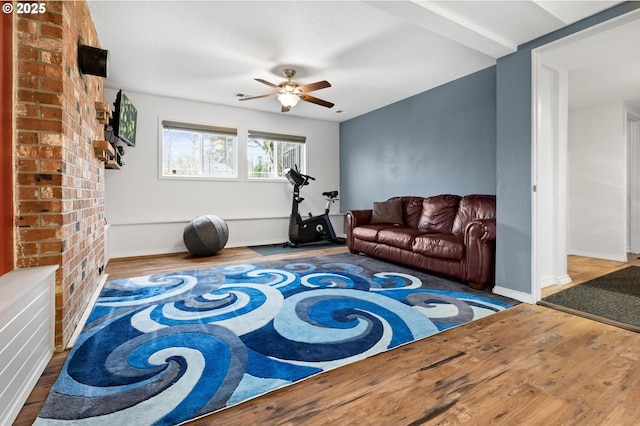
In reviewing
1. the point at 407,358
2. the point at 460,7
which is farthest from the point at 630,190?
the point at 407,358

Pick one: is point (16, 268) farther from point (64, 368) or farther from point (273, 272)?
point (273, 272)

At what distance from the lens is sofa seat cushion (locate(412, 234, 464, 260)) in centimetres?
305

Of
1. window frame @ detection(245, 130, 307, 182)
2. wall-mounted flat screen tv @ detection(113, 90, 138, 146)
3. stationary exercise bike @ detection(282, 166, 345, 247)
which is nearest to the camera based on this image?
wall-mounted flat screen tv @ detection(113, 90, 138, 146)

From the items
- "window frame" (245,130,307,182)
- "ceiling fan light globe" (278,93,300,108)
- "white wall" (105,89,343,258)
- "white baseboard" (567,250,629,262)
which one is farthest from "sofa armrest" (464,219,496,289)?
"window frame" (245,130,307,182)

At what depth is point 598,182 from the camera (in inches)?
177

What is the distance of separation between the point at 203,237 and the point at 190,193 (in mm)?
1086

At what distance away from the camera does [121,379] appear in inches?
57.9

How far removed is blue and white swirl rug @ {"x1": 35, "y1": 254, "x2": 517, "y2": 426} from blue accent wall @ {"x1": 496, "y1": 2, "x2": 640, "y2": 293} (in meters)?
0.33

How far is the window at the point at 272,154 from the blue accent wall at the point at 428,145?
1.10m

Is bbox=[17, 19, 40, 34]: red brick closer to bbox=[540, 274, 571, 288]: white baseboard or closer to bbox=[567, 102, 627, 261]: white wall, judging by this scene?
bbox=[540, 274, 571, 288]: white baseboard

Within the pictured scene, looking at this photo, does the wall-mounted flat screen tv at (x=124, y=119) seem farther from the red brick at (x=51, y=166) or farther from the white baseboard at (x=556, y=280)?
the white baseboard at (x=556, y=280)

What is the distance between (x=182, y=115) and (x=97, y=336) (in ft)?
13.4

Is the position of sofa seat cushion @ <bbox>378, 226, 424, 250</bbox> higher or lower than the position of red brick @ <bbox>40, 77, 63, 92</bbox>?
lower

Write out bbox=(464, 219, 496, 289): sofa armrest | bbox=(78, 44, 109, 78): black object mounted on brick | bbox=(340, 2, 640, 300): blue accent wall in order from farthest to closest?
1. bbox=(464, 219, 496, 289): sofa armrest
2. bbox=(340, 2, 640, 300): blue accent wall
3. bbox=(78, 44, 109, 78): black object mounted on brick
